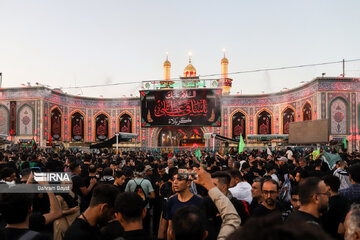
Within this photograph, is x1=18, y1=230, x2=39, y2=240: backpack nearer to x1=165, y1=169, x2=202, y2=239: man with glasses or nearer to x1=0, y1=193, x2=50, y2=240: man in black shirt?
x1=0, y1=193, x2=50, y2=240: man in black shirt

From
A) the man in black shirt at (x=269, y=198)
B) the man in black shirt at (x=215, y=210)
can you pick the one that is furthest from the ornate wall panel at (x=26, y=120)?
the man in black shirt at (x=269, y=198)

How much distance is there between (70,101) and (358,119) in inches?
1015

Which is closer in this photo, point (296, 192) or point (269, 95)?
point (296, 192)

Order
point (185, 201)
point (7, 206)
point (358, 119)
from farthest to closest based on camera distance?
point (358, 119)
point (185, 201)
point (7, 206)

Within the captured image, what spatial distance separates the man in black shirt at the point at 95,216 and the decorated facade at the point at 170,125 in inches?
824

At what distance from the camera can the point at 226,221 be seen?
2.21m

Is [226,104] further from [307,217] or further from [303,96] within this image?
[307,217]

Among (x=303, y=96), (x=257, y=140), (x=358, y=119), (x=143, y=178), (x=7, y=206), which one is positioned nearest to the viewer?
(x=7, y=206)

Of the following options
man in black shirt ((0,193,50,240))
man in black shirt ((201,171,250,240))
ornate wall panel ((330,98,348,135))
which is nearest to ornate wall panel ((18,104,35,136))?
ornate wall panel ((330,98,348,135))

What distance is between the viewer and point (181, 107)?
27406 millimetres

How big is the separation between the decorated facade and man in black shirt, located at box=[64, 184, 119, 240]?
20.9m

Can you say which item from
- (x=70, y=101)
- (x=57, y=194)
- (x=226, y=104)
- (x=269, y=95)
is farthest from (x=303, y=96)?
(x=57, y=194)

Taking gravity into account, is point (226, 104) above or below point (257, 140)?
above

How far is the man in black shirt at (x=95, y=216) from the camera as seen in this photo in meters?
2.24
